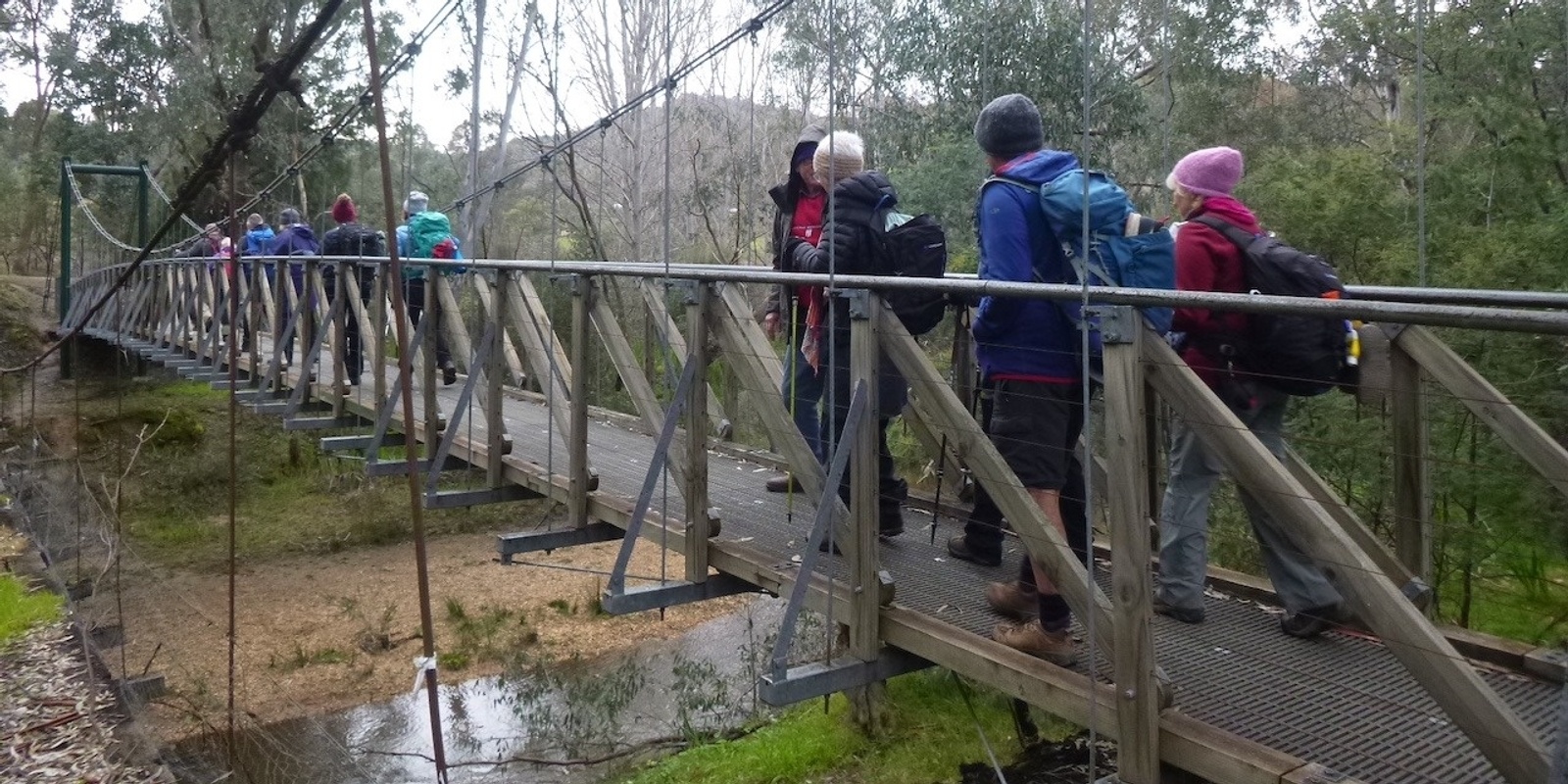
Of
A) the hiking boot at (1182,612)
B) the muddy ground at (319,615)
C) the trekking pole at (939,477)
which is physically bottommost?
the muddy ground at (319,615)

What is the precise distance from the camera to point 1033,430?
2166mm

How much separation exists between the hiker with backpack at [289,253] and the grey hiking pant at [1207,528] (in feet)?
15.2

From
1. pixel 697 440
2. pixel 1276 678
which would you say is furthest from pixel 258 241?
pixel 1276 678

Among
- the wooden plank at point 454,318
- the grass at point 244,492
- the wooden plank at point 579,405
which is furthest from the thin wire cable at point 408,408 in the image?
the grass at point 244,492

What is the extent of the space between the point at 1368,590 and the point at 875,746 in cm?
343

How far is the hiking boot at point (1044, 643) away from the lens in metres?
2.11

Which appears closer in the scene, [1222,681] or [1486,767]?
[1486,767]

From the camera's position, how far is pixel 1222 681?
2.06m

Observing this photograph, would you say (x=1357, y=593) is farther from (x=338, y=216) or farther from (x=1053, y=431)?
(x=338, y=216)

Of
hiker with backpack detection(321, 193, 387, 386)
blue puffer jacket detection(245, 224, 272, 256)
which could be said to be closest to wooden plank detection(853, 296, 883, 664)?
hiker with backpack detection(321, 193, 387, 386)

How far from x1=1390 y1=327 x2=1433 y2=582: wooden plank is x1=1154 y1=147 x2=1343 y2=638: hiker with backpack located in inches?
6.4

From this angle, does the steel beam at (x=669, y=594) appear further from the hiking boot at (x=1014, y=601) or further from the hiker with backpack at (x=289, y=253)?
the hiker with backpack at (x=289, y=253)

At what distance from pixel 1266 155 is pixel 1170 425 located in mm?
3196

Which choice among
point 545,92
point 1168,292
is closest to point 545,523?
point 1168,292
